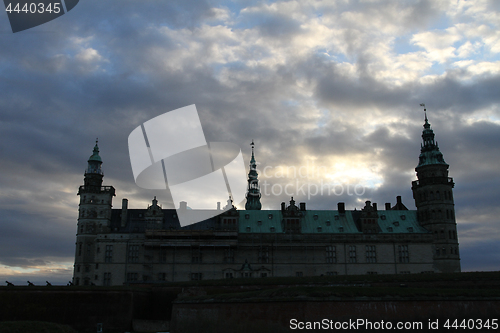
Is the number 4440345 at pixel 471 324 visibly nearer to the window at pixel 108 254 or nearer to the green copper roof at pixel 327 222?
the green copper roof at pixel 327 222

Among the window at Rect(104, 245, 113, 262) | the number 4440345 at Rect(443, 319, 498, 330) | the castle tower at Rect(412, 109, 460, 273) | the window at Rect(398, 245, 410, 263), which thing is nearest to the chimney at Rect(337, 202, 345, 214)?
the window at Rect(398, 245, 410, 263)

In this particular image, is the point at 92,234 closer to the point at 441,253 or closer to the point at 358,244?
the point at 358,244

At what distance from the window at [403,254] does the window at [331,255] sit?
390 inches

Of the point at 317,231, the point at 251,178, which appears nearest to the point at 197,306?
the point at 317,231

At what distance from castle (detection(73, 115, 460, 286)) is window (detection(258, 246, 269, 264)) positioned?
0.24 feet

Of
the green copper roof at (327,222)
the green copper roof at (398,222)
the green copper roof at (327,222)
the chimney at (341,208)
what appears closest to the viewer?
the green copper roof at (327,222)

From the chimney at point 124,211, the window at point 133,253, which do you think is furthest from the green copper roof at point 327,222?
the chimney at point 124,211

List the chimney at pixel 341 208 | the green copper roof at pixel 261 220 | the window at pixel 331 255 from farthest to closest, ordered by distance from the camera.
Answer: the chimney at pixel 341 208 < the green copper roof at pixel 261 220 < the window at pixel 331 255

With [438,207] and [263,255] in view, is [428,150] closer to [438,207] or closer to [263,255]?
[438,207]

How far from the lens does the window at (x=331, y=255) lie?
69688 millimetres

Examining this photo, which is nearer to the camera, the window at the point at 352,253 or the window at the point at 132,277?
the window at the point at 132,277

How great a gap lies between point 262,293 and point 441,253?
161 feet

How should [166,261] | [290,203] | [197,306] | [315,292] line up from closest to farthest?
[315,292] < [197,306] < [166,261] < [290,203]

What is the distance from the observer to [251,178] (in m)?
94.2
